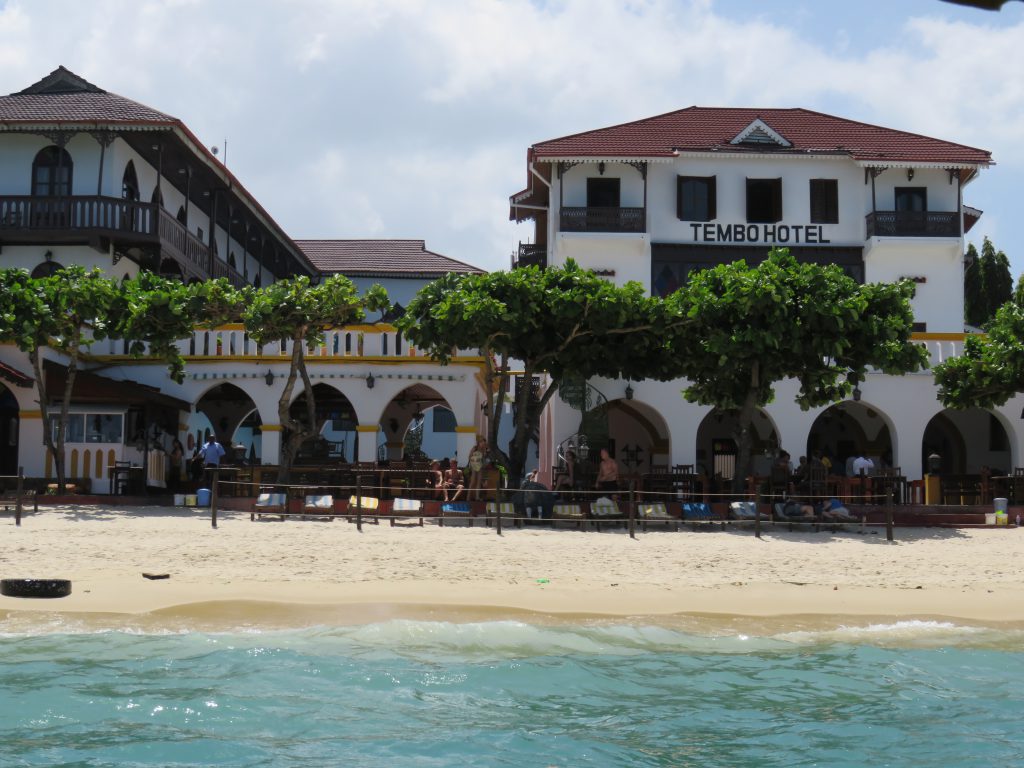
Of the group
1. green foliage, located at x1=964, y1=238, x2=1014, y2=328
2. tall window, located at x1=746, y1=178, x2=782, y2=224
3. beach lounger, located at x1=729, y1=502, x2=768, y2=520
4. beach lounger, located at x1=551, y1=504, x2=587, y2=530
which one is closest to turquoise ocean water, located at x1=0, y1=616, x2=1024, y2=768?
beach lounger, located at x1=551, y1=504, x2=587, y2=530

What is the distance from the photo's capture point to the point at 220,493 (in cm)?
2336

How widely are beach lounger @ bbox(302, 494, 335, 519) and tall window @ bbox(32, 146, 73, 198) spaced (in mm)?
12954

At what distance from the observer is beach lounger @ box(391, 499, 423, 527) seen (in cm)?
2098

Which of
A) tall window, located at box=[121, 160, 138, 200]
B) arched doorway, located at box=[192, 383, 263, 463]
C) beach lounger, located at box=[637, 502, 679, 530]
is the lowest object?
beach lounger, located at box=[637, 502, 679, 530]

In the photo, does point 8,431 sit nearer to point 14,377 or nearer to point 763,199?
point 14,377

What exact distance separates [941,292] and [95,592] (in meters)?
25.1

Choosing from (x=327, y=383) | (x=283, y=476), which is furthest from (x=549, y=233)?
(x=283, y=476)

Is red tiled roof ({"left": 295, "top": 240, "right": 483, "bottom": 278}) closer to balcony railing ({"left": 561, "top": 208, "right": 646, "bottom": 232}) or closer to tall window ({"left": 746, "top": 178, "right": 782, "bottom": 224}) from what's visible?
balcony railing ({"left": 561, "top": 208, "right": 646, "bottom": 232})

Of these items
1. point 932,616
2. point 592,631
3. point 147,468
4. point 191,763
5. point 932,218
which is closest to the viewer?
point 191,763

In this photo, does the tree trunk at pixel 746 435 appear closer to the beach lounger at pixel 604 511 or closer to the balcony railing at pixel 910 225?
the beach lounger at pixel 604 511

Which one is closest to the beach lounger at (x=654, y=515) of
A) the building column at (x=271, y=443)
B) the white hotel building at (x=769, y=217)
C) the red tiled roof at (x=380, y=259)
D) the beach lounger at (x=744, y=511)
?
the beach lounger at (x=744, y=511)

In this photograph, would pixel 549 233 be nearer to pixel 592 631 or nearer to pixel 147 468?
pixel 147 468

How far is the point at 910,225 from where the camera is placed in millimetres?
32188

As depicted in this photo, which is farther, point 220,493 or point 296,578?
point 220,493
